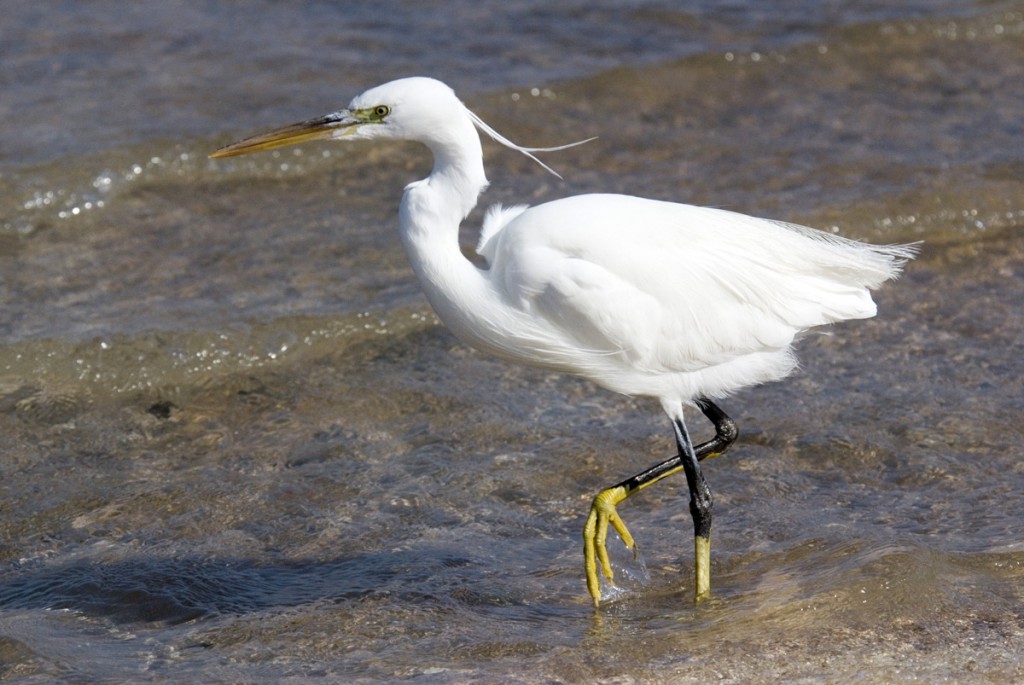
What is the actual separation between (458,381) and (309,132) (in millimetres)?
1983

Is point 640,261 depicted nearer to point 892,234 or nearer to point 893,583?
point 893,583

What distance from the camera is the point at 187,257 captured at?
694 cm

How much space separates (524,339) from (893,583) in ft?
4.46

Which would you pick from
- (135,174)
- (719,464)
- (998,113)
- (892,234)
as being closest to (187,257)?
(135,174)

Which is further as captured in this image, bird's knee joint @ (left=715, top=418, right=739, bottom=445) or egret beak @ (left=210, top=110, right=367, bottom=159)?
bird's knee joint @ (left=715, top=418, right=739, bottom=445)

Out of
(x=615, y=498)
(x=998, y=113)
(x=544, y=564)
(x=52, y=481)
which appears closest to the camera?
(x=615, y=498)

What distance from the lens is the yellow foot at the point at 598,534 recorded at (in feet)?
13.6

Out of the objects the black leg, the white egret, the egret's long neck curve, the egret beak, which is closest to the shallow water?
the black leg

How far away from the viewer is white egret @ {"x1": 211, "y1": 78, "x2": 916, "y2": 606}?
3.97 metres

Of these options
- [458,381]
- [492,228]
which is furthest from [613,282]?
[458,381]

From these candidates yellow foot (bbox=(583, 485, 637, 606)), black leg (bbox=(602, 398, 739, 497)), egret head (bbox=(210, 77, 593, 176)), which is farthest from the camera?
black leg (bbox=(602, 398, 739, 497))

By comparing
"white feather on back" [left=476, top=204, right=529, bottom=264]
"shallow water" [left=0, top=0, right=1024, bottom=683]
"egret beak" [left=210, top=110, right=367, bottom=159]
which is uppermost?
"egret beak" [left=210, top=110, right=367, bottom=159]

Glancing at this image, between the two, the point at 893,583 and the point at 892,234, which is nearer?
the point at 893,583

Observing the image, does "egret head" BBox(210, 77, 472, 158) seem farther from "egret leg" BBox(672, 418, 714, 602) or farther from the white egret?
"egret leg" BBox(672, 418, 714, 602)
